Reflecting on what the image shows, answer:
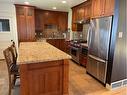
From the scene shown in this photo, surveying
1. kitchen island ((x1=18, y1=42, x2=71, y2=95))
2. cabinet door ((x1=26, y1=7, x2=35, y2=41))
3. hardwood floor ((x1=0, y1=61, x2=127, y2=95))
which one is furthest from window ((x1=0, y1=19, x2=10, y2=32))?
kitchen island ((x1=18, y1=42, x2=71, y2=95))

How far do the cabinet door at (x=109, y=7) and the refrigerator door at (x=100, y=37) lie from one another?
5.1 inches

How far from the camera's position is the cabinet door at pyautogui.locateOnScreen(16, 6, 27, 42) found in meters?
4.96

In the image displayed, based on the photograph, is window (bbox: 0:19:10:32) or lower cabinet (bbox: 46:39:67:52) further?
lower cabinet (bbox: 46:39:67:52)

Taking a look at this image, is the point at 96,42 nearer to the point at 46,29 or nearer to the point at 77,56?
the point at 77,56

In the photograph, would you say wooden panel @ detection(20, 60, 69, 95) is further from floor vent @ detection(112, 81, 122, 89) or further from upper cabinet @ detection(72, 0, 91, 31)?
upper cabinet @ detection(72, 0, 91, 31)

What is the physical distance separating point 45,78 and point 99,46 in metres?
1.64

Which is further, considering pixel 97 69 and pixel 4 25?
pixel 4 25

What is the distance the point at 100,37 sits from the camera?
2.82m

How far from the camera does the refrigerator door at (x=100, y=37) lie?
2.57 m

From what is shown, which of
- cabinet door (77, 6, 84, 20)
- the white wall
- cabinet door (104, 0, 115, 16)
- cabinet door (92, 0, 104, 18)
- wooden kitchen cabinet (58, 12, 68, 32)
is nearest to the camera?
cabinet door (104, 0, 115, 16)

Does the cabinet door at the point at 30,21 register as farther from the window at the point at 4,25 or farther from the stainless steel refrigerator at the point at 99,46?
the stainless steel refrigerator at the point at 99,46

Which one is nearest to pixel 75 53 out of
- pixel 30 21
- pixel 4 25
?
pixel 30 21

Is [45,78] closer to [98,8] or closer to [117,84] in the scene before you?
[117,84]

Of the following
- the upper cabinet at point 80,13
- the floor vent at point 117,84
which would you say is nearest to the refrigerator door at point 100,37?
the floor vent at point 117,84
